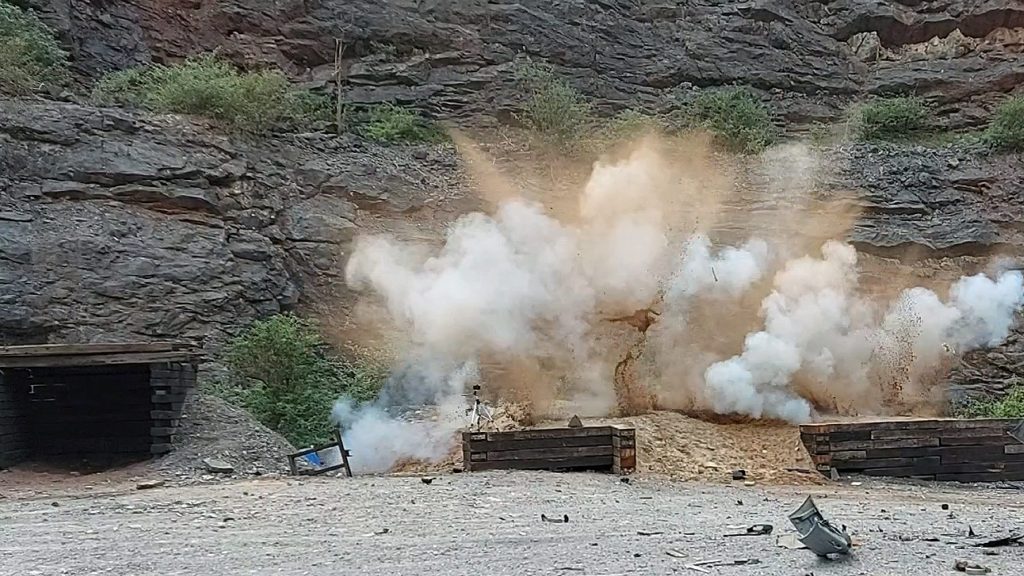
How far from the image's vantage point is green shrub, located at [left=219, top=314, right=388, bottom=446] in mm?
15031

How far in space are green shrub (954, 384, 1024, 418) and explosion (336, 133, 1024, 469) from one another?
95 cm

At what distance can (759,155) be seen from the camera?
92.1ft

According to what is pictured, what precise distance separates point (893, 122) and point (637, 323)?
17691mm

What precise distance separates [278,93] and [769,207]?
1439cm

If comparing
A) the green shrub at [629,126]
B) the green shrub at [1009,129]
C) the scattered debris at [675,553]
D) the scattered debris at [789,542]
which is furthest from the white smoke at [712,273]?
the green shrub at [1009,129]

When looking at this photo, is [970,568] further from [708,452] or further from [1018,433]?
[708,452]

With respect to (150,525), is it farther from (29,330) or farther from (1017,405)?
(1017,405)

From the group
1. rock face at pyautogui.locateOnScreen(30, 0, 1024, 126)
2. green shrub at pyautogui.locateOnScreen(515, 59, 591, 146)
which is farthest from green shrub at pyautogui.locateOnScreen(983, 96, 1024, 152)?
green shrub at pyautogui.locateOnScreen(515, 59, 591, 146)

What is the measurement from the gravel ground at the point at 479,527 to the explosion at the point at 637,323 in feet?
14.2

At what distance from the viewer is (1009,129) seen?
2728cm

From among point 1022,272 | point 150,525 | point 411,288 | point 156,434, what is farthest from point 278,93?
point 1022,272

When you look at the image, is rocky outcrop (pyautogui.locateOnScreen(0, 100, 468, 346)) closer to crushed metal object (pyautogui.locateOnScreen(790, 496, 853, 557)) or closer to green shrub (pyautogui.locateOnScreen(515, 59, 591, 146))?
green shrub (pyautogui.locateOnScreen(515, 59, 591, 146))

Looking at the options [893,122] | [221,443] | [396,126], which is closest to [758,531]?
[221,443]

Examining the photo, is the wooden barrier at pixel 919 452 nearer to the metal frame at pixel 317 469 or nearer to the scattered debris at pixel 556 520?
the scattered debris at pixel 556 520
